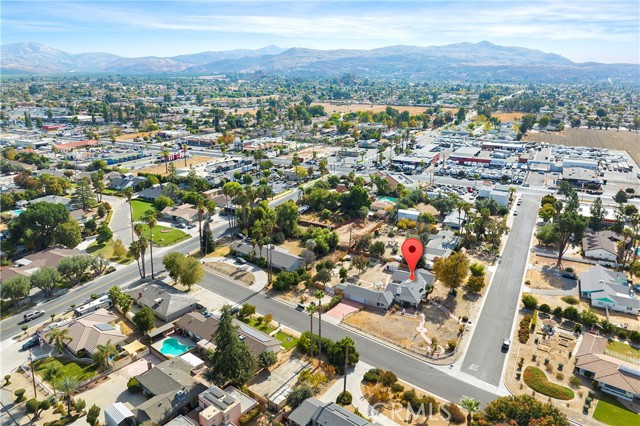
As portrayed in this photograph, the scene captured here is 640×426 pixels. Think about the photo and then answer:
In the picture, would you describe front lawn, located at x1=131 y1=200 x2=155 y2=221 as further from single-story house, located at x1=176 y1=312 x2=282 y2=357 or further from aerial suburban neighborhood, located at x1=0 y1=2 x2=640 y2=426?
single-story house, located at x1=176 y1=312 x2=282 y2=357

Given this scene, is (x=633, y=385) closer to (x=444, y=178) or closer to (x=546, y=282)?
(x=546, y=282)

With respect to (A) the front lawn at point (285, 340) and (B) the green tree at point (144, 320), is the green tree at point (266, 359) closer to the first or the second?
(A) the front lawn at point (285, 340)

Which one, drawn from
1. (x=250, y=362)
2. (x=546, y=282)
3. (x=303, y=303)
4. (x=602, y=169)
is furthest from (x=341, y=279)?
(x=602, y=169)

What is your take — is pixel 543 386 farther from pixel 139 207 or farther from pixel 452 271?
pixel 139 207

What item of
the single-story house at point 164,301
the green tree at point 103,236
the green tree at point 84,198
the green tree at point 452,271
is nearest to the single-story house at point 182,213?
the green tree at point 103,236

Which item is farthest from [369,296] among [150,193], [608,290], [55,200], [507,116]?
[507,116]
